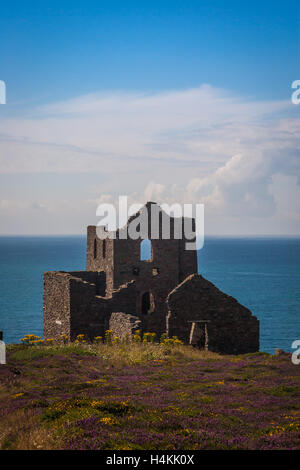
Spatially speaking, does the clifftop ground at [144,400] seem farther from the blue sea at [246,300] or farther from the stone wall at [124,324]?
the blue sea at [246,300]

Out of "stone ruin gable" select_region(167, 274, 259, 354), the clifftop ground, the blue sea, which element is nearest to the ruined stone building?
"stone ruin gable" select_region(167, 274, 259, 354)

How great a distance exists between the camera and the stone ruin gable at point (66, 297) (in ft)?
119

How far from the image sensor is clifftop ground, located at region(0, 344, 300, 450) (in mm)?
12836

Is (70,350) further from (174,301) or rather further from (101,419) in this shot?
(101,419)

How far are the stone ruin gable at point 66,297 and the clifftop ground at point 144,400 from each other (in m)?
8.17

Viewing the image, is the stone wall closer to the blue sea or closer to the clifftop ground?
the clifftop ground

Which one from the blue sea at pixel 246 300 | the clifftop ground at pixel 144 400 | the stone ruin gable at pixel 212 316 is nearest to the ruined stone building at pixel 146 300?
the stone ruin gable at pixel 212 316

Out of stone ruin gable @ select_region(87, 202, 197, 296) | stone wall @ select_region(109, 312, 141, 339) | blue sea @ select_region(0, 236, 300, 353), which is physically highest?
stone ruin gable @ select_region(87, 202, 197, 296)

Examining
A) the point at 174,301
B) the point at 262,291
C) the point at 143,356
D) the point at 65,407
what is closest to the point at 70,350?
the point at 143,356

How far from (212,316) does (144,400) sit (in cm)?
1712

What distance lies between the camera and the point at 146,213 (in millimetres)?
40906

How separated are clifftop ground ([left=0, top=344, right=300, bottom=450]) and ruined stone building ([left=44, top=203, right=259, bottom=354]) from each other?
5.76 m

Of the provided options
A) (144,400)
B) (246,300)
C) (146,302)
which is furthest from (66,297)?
(246,300)
